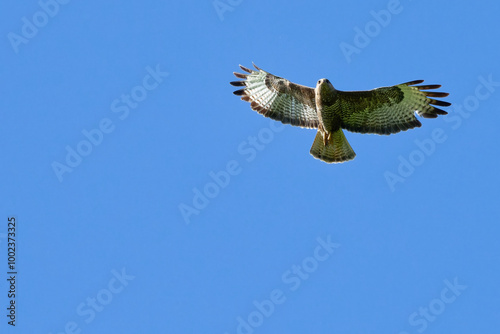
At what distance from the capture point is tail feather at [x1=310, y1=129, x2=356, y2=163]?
20.9m

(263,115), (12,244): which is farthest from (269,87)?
(12,244)

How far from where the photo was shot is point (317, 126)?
21047 millimetres

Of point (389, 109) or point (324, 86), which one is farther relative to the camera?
point (389, 109)

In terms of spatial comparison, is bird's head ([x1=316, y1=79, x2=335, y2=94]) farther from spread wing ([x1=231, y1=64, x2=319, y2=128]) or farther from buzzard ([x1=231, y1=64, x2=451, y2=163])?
spread wing ([x1=231, y1=64, x2=319, y2=128])

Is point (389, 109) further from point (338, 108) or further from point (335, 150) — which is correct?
→ point (335, 150)

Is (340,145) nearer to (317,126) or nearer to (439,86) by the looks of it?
(317,126)

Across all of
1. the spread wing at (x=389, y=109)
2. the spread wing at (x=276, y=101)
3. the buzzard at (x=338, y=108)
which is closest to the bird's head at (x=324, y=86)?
the buzzard at (x=338, y=108)

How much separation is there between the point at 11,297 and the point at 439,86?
9767 mm

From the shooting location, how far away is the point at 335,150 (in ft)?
68.6

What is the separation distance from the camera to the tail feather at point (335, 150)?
2091 cm

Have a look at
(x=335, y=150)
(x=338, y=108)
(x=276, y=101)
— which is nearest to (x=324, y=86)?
(x=338, y=108)

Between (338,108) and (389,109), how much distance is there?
42.2 inches

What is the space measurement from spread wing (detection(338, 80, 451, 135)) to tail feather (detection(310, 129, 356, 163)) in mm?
290

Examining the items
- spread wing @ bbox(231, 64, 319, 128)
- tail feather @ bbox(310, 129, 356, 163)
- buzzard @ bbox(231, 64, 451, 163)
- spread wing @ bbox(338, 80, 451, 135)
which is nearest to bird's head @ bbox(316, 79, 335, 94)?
buzzard @ bbox(231, 64, 451, 163)
